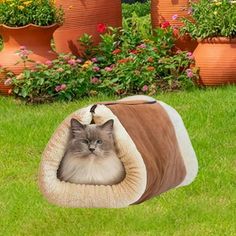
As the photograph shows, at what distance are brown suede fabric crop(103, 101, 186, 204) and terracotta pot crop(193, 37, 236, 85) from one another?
6.37 meters

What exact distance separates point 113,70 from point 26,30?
3.64ft

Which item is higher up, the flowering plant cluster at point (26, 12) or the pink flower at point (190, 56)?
the flowering plant cluster at point (26, 12)

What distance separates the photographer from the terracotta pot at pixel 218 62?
8594mm

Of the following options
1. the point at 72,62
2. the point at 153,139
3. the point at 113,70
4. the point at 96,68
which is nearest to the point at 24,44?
the point at 72,62

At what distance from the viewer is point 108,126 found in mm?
2107

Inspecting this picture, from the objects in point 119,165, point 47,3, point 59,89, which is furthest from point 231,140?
point 119,165

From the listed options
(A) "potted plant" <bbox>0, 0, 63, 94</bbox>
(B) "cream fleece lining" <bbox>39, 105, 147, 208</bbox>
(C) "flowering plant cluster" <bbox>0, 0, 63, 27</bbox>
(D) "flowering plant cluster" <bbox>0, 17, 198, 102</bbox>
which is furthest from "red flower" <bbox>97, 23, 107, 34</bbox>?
(B) "cream fleece lining" <bbox>39, 105, 147, 208</bbox>

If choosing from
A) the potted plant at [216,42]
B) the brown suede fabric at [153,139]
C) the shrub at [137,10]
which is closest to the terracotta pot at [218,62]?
the potted plant at [216,42]

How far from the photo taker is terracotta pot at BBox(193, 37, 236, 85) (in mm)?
8594

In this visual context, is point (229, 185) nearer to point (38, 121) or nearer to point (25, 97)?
point (38, 121)

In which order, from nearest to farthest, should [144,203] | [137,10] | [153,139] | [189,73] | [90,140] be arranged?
[90,140] < [153,139] < [144,203] < [189,73] < [137,10]

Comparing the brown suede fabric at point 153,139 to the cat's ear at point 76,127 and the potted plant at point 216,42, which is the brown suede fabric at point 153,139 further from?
the potted plant at point 216,42

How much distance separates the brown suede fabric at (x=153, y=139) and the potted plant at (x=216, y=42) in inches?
251

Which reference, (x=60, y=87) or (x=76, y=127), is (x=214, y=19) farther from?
(x=76, y=127)
